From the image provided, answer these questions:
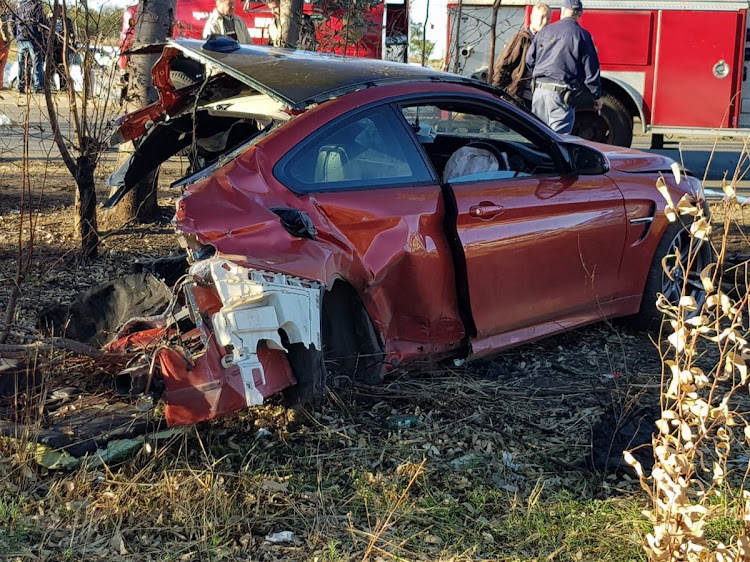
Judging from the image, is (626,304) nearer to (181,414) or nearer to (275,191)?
(275,191)

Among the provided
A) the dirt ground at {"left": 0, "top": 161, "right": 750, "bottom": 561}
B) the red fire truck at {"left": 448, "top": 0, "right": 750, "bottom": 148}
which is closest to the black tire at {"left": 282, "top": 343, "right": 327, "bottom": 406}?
the dirt ground at {"left": 0, "top": 161, "right": 750, "bottom": 561}

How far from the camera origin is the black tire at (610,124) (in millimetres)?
11188

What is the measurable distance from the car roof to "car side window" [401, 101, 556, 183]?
188 mm

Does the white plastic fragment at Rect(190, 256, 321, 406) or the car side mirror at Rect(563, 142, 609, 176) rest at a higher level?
the car side mirror at Rect(563, 142, 609, 176)

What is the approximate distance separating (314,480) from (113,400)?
950 millimetres

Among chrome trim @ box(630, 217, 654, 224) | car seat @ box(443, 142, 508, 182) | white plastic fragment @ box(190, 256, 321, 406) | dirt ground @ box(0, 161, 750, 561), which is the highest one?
car seat @ box(443, 142, 508, 182)

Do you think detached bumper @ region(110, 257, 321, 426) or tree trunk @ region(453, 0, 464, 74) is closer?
detached bumper @ region(110, 257, 321, 426)

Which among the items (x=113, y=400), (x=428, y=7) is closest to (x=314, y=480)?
(x=113, y=400)

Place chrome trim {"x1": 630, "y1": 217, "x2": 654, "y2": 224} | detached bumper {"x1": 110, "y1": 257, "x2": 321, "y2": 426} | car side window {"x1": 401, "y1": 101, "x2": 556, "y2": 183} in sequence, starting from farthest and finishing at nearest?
1. chrome trim {"x1": 630, "y1": 217, "x2": 654, "y2": 224}
2. car side window {"x1": 401, "y1": 101, "x2": 556, "y2": 183}
3. detached bumper {"x1": 110, "y1": 257, "x2": 321, "y2": 426}

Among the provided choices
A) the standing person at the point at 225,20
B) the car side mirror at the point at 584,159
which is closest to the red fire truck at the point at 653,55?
the standing person at the point at 225,20

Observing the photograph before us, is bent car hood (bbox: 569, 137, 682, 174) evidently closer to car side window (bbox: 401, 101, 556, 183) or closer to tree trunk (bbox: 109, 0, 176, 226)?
car side window (bbox: 401, 101, 556, 183)

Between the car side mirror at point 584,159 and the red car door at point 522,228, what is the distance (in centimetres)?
6

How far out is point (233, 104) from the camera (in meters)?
4.54

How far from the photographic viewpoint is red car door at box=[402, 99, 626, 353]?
14.7 ft
